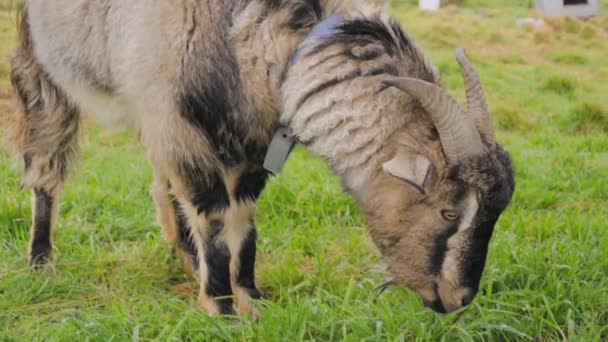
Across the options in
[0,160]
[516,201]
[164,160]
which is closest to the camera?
[164,160]

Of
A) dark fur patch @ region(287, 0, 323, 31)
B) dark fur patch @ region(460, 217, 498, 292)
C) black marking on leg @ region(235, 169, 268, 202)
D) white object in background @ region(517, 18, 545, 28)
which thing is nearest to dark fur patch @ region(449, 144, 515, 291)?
dark fur patch @ region(460, 217, 498, 292)

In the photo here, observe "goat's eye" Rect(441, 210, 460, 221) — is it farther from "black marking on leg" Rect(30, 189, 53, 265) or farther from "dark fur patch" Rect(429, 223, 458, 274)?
"black marking on leg" Rect(30, 189, 53, 265)

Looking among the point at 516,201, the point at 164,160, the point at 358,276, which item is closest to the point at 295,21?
the point at 164,160

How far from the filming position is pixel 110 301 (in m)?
3.78

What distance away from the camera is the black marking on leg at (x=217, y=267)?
3670 millimetres

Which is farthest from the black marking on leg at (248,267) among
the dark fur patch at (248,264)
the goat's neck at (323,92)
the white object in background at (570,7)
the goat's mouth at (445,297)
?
the white object in background at (570,7)

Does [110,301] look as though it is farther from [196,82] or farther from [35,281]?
[196,82]

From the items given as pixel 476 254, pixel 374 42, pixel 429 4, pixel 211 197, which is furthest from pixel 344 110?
pixel 429 4

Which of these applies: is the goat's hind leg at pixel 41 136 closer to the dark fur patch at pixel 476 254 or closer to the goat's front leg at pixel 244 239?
the goat's front leg at pixel 244 239

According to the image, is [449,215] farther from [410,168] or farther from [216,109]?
[216,109]

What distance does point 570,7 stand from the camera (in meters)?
16.8

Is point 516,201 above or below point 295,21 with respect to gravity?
below

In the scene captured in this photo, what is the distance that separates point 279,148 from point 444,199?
0.71 m

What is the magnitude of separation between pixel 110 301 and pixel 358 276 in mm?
1193
